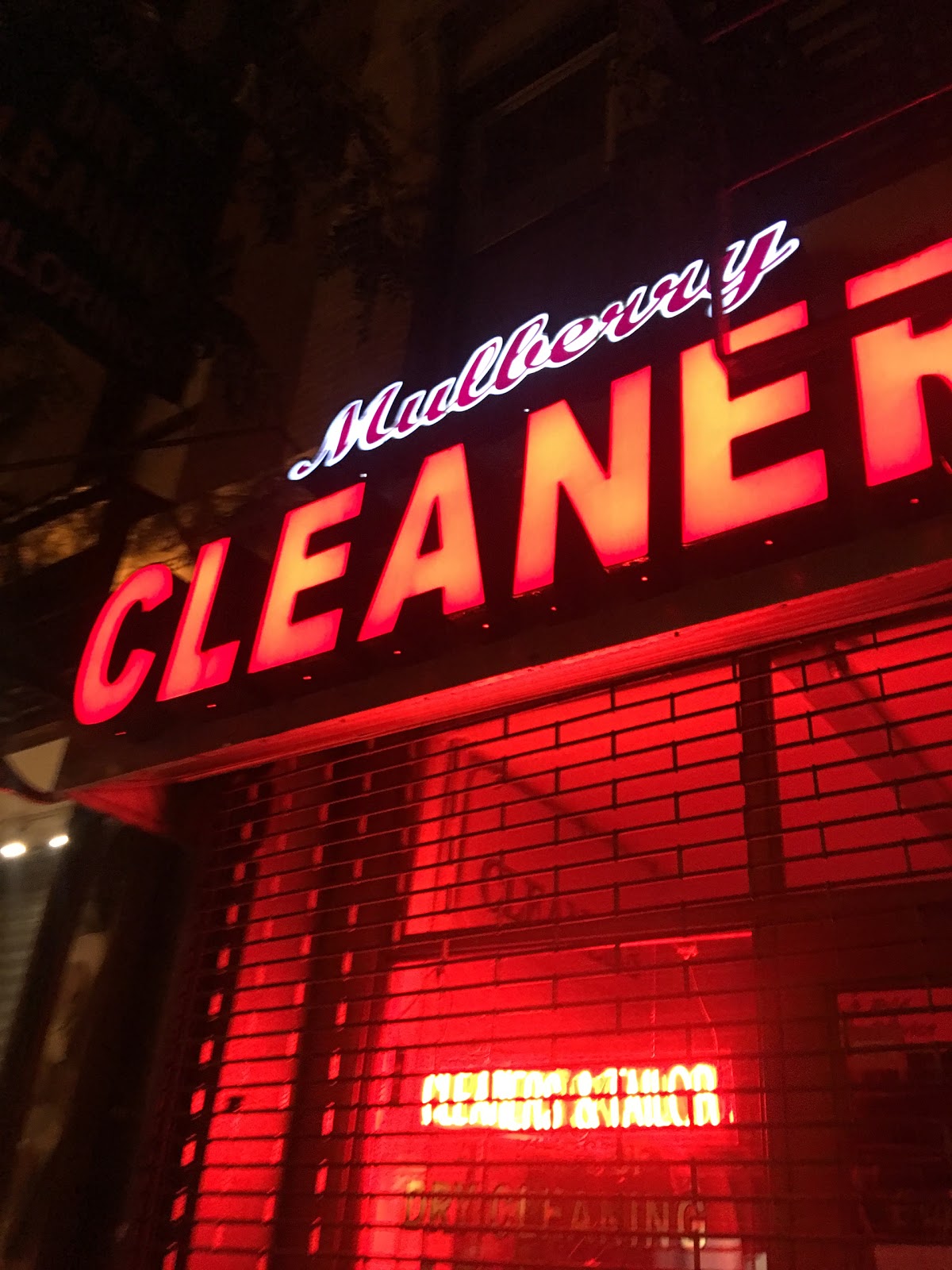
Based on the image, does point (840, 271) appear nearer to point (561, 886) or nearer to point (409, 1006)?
point (561, 886)

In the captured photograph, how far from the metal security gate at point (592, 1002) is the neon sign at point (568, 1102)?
2 cm

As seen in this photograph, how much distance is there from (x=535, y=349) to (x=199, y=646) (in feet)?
7.29

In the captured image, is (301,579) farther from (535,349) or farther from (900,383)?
(900,383)

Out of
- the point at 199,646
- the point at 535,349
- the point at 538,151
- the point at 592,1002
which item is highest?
the point at 538,151

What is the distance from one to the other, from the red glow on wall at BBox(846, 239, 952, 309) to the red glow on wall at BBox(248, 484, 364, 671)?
6.69 ft

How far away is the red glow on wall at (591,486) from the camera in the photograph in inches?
129

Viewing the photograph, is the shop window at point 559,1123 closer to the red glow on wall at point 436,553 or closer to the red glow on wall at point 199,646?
the red glow on wall at point 436,553

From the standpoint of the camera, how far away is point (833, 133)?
17.0 ft

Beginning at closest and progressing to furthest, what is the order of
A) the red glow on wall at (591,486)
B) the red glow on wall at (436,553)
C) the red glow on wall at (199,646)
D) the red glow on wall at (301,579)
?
the red glow on wall at (591,486)
the red glow on wall at (436,553)
the red glow on wall at (301,579)
the red glow on wall at (199,646)

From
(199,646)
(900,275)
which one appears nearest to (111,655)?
(199,646)

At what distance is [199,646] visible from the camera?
4.31 metres

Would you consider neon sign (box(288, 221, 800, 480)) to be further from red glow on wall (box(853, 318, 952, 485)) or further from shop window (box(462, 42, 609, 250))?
shop window (box(462, 42, 609, 250))

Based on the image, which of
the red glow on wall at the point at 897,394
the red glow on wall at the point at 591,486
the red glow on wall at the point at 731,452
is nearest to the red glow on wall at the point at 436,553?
the red glow on wall at the point at 591,486

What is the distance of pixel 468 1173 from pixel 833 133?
5.33 metres
